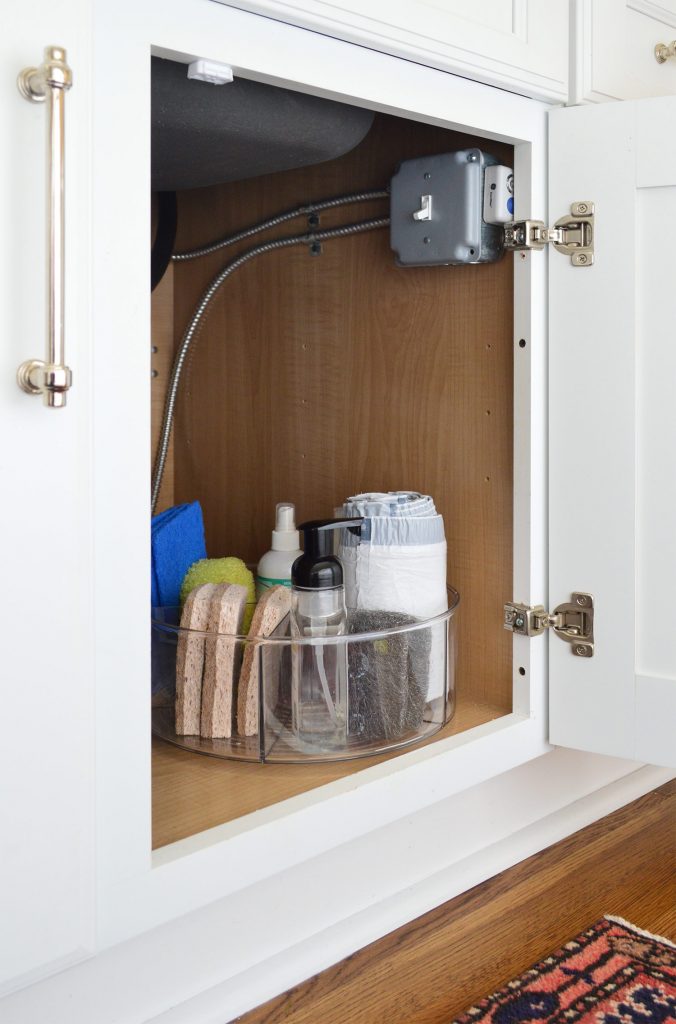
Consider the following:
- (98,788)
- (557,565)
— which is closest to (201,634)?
(98,788)

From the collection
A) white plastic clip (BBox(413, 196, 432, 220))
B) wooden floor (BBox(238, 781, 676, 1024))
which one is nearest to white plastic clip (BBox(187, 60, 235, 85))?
white plastic clip (BBox(413, 196, 432, 220))

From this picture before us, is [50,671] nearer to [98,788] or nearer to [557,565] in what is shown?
[98,788]

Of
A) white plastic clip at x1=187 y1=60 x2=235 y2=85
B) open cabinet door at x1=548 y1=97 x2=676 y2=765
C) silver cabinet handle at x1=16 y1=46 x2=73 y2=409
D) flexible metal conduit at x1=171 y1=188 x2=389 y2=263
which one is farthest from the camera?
flexible metal conduit at x1=171 y1=188 x2=389 y2=263

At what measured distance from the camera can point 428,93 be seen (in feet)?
2.79

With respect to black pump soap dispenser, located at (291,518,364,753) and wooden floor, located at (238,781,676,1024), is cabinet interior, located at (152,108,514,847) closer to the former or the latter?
black pump soap dispenser, located at (291,518,364,753)

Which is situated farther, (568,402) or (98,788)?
(568,402)

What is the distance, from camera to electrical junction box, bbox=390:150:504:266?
3.25 feet

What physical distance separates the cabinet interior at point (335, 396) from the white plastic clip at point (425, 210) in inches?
2.6

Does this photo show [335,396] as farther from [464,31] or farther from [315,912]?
[315,912]

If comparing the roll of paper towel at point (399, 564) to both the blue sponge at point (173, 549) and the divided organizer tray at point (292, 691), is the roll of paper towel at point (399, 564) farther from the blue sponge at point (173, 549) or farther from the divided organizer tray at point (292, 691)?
the blue sponge at point (173, 549)

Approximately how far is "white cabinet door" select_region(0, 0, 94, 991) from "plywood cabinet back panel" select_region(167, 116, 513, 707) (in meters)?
0.53

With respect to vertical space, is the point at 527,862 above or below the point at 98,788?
below

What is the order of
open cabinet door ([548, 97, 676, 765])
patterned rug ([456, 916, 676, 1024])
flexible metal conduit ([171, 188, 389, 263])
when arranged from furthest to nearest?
flexible metal conduit ([171, 188, 389, 263]), open cabinet door ([548, 97, 676, 765]), patterned rug ([456, 916, 676, 1024])

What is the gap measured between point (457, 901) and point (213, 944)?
318mm
